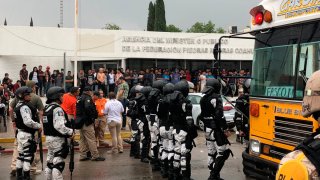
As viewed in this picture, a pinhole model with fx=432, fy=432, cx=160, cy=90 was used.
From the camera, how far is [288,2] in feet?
20.6

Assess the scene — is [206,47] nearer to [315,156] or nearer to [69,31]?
[69,31]

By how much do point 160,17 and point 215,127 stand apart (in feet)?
153

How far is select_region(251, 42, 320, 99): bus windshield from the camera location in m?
5.78

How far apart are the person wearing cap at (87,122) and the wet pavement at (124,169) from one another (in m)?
0.25

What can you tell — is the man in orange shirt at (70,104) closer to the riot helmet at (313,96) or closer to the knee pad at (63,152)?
the knee pad at (63,152)

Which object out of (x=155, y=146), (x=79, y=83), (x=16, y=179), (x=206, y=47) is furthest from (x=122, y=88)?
(x=206, y=47)

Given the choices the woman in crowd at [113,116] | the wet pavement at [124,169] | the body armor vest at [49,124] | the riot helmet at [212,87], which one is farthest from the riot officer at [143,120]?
the body armor vest at [49,124]

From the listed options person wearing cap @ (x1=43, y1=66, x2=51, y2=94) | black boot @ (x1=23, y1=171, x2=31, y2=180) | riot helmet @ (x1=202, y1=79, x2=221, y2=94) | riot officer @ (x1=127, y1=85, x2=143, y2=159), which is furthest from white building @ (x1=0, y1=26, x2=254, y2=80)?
riot helmet @ (x1=202, y1=79, x2=221, y2=94)

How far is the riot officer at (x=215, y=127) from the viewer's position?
24.8 ft

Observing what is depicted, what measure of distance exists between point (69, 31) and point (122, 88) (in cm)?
843

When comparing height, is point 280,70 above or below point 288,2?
below

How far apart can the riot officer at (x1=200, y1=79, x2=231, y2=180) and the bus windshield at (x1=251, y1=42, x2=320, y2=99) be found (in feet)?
3.18

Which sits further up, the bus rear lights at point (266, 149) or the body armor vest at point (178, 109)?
the body armor vest at point (178, 109)

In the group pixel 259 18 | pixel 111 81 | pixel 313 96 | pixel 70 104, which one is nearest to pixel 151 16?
pixel 111 81
